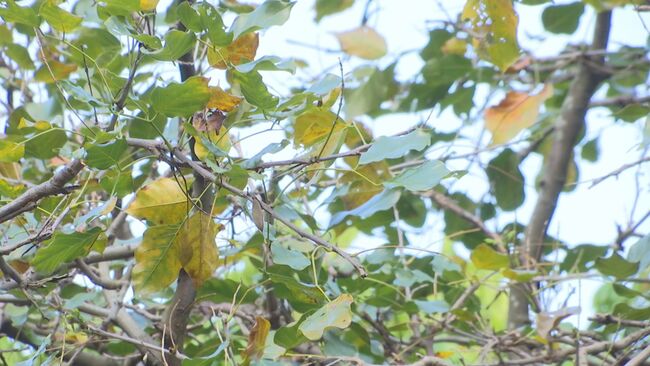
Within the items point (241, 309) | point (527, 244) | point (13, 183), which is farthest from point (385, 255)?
point (13, 183)

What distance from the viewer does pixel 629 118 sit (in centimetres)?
105

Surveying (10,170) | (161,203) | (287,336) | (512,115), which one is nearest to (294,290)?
(287,336)

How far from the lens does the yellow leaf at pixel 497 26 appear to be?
1.02 metres

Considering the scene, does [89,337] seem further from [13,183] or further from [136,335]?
[13,183]

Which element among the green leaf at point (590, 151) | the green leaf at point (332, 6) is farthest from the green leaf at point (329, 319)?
Result: the green leaf at point (590, 151)

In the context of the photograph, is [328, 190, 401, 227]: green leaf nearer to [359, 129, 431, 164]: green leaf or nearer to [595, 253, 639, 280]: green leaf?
[359, 129, 431, 164]: green leaf

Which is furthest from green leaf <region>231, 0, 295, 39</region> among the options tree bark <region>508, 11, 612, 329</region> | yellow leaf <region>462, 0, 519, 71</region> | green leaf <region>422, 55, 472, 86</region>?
tree bark <region>508, 11, 612, 329</region>

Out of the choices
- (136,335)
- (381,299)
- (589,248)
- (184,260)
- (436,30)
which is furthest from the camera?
(436,30)

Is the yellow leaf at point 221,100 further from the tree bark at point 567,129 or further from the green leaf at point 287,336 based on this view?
the tree bark at point 567,129

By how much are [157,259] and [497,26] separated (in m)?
0.53

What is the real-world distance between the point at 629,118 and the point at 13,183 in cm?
72

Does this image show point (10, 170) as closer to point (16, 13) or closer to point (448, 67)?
point (16, 13)

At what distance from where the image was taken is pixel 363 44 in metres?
1.29

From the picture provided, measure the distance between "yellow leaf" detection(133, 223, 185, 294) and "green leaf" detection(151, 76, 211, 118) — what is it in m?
0.12
